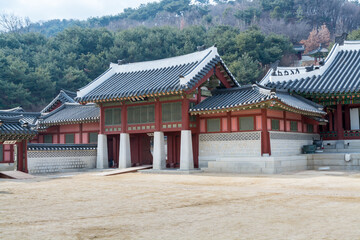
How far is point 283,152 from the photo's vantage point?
2542 cm

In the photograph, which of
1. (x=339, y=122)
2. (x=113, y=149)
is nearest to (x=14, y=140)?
(x=113, y=149)

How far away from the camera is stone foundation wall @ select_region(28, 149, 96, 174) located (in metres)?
27.4

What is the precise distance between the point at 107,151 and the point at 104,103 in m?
3.69

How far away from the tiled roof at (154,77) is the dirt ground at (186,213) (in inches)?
442

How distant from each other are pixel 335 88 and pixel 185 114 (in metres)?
10.5

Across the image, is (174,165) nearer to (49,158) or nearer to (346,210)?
(49,158)

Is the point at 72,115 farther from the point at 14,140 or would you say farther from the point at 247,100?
the point at 247,100

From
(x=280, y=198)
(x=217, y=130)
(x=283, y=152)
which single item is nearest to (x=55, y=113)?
(x=217, y=130)

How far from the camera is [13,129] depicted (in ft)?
78.6

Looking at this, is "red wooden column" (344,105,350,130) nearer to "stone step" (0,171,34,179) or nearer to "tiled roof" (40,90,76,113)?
"stone step" (0,171,34,179)

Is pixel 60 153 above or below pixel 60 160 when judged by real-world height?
above

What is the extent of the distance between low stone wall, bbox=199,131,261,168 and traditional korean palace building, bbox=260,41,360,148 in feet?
23.1

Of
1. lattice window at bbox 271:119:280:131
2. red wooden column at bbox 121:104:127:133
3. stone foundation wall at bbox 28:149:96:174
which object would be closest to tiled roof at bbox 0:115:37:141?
stone foundation wall at bbox 28:149:96:174

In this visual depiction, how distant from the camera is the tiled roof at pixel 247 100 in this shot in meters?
23.2
